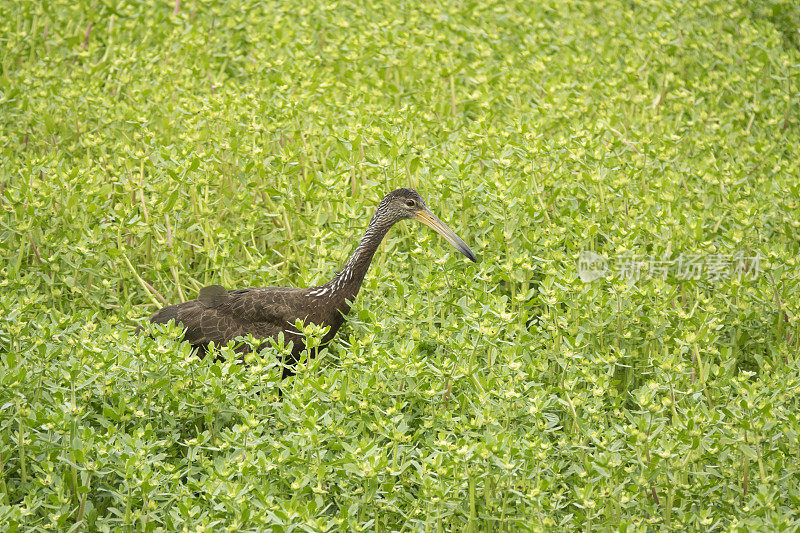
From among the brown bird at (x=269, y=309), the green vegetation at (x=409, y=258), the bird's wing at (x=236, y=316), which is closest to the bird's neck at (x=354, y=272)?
the brown bird at (x=269, y=309)

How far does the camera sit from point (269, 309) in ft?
19.7

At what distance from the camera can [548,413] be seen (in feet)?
17.6

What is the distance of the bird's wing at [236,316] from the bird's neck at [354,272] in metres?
0.31

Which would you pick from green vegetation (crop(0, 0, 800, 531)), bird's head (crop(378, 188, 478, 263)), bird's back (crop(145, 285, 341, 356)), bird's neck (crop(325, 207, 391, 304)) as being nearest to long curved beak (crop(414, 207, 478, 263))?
bird's head (crop(378, 188, 478, 263))

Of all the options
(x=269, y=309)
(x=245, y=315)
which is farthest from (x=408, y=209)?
(x=245, y=315)

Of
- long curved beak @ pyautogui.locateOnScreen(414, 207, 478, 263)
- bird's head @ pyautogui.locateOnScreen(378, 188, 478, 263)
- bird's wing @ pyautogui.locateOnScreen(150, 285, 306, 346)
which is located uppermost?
bird's head @ pyautogui.locateOnScreen(378, 188, 478, 263)

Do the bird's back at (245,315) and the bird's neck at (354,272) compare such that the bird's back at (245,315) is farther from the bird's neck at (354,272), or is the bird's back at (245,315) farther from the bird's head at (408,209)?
the bird's head at (408,209)

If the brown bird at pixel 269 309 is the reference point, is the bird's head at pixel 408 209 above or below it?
above

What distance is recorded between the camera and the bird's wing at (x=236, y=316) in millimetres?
5996

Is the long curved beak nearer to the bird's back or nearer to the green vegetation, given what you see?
the green vegetation

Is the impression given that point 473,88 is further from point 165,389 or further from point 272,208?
point 165,389

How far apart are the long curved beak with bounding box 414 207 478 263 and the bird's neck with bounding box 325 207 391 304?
1.18ft

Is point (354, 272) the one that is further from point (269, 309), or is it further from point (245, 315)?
point (245, 315)

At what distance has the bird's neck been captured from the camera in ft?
20.4
